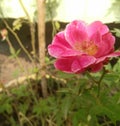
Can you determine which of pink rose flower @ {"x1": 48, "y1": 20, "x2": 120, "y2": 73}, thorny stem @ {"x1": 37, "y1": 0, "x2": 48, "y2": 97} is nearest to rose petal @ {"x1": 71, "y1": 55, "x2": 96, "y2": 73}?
pink rose flower @ {"x1": 48, "y1": 20, "x2": 120, "y2": 73}

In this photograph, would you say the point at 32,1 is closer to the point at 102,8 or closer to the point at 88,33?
the point at 102,8

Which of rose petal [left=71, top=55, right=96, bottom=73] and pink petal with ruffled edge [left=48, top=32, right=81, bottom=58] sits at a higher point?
pink petal with ruffled edge [left=48, top=32, right=81, bottom=58]

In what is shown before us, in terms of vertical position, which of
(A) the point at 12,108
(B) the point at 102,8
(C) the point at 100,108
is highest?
(B) the point at 102,8

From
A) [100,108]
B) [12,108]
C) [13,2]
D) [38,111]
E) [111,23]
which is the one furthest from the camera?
[13,2]

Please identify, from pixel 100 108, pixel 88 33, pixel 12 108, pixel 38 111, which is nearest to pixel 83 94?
pixel 100 108

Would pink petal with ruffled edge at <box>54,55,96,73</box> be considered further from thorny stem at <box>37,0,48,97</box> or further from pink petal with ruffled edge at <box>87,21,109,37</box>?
thorny stem at <box>37,0,48,97</box>

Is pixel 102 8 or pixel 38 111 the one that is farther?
pixel 102 8

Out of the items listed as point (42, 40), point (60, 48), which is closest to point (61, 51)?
point (60, 48)

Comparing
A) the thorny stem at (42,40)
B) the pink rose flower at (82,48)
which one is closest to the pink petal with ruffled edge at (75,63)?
the pink rose flower at (82,48)
